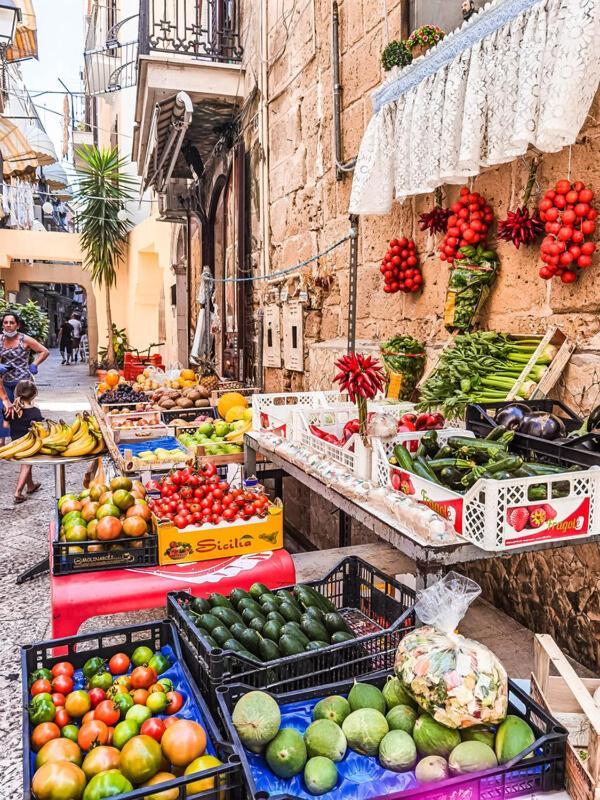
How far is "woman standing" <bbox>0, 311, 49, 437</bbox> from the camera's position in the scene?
6633 mm

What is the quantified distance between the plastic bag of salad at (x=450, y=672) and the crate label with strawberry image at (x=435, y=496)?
36 cm

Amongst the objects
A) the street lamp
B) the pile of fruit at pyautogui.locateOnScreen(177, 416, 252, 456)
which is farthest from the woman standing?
the street lamp

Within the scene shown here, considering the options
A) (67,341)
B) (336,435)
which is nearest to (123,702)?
(336,435)

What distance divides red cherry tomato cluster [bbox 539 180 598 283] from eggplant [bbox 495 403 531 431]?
2.32 feet

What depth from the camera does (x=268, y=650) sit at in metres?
2.04

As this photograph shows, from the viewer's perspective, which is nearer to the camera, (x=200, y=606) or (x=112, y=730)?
(x=112, y=730)

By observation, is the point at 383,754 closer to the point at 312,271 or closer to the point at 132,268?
the point at 312,271

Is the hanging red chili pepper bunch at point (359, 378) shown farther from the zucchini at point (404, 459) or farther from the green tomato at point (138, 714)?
the green tomato at point (138, 714)

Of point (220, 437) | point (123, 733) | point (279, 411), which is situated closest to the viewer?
point (123, 733)

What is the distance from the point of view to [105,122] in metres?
23.4

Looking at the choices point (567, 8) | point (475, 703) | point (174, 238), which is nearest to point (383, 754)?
point (475, 703)

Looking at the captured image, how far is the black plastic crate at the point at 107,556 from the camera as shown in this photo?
9.79ft

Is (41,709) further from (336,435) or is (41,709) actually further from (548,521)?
(336,435)

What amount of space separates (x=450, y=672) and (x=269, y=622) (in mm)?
791
